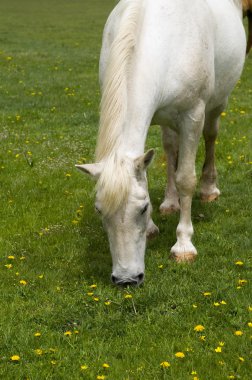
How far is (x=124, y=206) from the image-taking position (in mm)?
5234

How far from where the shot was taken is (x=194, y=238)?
6.95 meters

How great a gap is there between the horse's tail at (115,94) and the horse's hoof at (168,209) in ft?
8.16

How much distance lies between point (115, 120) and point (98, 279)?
1468 millimetres

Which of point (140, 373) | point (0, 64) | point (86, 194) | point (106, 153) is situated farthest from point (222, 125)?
point (0, 64)

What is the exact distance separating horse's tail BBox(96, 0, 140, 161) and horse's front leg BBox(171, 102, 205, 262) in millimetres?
1012

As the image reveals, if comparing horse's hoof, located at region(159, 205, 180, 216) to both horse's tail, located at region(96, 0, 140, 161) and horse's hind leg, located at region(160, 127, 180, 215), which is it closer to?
horse's hind leg, located at region(160, 127, 180, 215)

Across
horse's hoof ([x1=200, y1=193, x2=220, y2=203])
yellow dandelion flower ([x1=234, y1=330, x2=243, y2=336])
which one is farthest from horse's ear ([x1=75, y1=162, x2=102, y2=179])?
horse's hoof ([x1=200, y1=193, x2=220, y2=203])

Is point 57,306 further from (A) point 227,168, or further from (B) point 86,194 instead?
(A) point 227,168

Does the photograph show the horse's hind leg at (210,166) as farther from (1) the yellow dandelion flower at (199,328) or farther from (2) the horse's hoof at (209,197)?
(1) the yellow dandelion flower at (199,328)

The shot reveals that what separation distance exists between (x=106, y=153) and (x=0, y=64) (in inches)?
607

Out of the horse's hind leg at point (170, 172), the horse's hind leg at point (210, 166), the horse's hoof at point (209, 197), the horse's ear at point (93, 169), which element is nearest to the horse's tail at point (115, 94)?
the horse's ear at point (93, 169)

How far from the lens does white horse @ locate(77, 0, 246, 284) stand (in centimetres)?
528

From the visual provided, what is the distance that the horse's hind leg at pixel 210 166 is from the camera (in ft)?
26.9

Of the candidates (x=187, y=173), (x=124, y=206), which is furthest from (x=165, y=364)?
(x=187, y=173)
